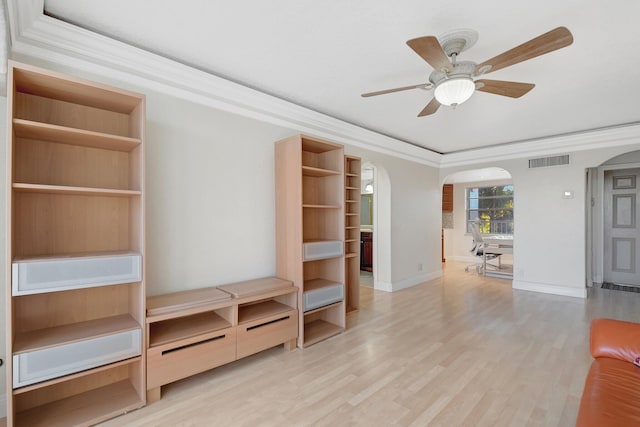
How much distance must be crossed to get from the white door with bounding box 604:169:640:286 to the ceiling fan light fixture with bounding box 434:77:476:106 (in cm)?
545

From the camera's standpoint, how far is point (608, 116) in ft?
12.3

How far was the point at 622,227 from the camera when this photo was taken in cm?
538

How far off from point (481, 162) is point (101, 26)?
573 cm

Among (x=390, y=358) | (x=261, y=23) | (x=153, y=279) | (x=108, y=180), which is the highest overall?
(x=261, y=23)

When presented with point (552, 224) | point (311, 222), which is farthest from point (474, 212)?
point (311, 222)

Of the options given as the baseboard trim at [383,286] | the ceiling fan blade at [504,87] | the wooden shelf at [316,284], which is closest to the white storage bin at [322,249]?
the wooden shelf at [316,284]

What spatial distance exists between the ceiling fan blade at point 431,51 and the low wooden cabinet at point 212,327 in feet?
7.05

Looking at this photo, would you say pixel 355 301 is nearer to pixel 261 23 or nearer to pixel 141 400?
pixel 141 400

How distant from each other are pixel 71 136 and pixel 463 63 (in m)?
2.66

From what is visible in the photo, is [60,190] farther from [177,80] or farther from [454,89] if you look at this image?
[454,89]

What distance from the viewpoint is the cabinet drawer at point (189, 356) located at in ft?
6.66

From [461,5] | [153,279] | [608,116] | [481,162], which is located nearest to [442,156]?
[481,162]

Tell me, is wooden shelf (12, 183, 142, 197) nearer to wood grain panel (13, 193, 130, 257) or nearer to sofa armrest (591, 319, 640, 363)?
wood grain panel (13, 193, 130, 257)

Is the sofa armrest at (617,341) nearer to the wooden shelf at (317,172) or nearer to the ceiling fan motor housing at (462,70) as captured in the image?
the ceiling fan motor housing at (462,70)
